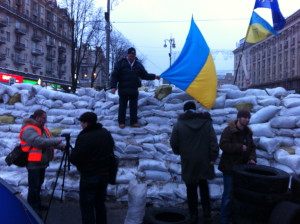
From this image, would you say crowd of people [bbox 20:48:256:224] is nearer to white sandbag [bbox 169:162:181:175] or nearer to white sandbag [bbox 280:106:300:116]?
white sandbag [bbox 169:162:181:175]

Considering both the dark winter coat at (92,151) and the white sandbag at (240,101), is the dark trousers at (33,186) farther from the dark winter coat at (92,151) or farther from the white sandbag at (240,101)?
the white sandbag at (240,101)

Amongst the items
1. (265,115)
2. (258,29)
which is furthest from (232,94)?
(258,29)

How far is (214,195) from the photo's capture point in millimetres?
4035

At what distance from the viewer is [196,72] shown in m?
4.96

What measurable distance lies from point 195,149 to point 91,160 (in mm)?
1195

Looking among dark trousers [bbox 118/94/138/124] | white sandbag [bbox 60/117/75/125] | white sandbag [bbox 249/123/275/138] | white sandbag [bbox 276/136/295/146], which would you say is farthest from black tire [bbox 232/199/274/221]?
white sandbag [bbox 60/117/75/125]

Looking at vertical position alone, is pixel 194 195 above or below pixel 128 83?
below

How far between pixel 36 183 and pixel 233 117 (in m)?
3.28

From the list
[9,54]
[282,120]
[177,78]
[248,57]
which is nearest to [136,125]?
[177,78]

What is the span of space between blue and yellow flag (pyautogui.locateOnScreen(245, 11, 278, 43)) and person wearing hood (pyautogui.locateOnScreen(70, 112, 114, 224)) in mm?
3902

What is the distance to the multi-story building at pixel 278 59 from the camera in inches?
1753

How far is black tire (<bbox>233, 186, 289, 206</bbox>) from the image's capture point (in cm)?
297

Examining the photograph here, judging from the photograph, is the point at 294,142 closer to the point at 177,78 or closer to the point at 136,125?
the point at 177,78

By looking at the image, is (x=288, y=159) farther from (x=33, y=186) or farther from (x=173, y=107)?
(x=33, y=186)
